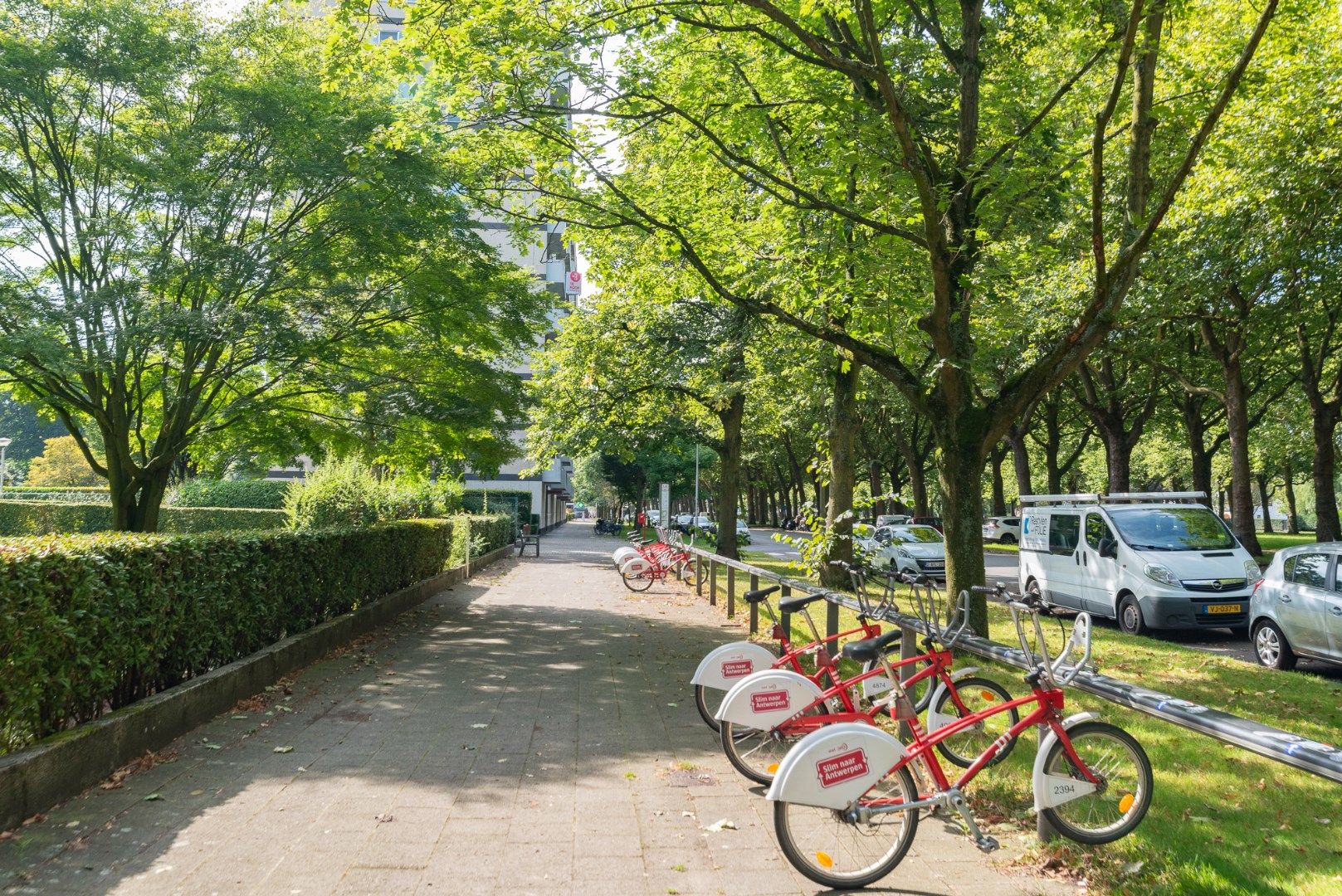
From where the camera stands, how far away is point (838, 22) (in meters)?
10.1

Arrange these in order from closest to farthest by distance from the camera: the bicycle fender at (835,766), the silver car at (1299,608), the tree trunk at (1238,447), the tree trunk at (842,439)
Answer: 1. the bicycle fender at (835,766)
2. the silver car at (1299,608)
3. the tree trunk at (842,439)
4. the tree trunk at (1238,447)

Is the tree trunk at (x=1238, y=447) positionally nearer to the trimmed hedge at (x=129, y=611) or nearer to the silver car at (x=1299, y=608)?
the silver car at (x=1299, y=608)

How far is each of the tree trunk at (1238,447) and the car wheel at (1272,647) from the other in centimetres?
1254

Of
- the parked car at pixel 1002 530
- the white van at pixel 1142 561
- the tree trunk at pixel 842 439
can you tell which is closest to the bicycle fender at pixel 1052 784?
the white van at pixel 1142 561

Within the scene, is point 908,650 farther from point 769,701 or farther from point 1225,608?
point 1225,608

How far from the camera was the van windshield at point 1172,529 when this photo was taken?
14102 millimetres

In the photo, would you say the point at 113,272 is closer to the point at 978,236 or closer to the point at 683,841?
the point at 978,236

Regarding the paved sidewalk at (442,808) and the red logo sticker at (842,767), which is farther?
the paved sidewalk at (442,808)

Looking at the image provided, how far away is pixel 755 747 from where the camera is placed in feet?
18.7

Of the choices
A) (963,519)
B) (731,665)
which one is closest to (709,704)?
(731,665)

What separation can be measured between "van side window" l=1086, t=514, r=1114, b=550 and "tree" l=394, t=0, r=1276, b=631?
348 centimetres

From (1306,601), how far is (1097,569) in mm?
4535

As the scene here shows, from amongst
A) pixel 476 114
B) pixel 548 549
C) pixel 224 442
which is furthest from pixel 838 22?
pixel 548 549

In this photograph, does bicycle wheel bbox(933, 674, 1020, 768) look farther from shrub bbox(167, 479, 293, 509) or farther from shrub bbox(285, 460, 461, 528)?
shrub bbox(167, 479, 293, 509)
